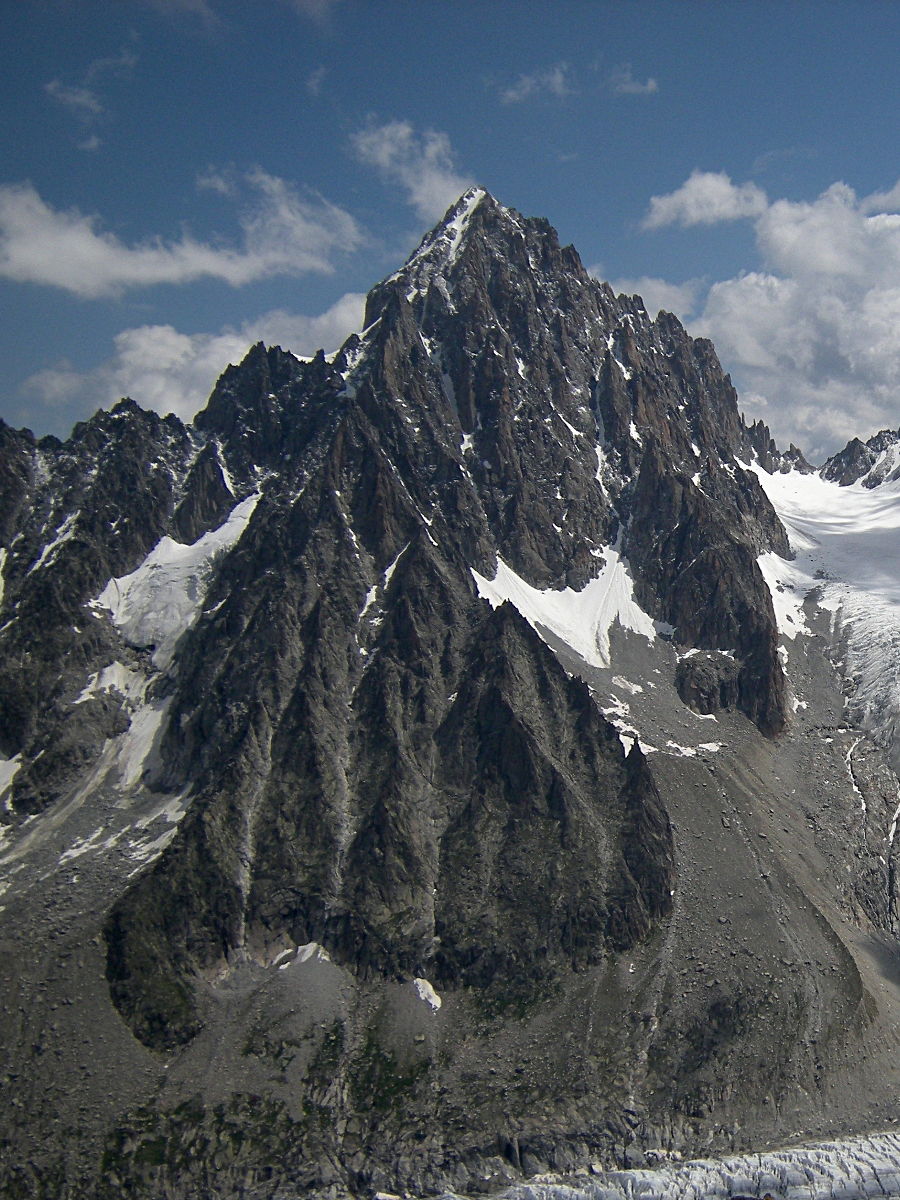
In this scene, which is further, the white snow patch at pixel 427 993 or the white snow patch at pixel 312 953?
the white snow patch at pixel 312 953

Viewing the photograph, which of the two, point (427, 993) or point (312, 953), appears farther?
point (312, 953)

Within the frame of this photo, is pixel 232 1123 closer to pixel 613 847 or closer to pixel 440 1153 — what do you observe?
pixel 440 1153

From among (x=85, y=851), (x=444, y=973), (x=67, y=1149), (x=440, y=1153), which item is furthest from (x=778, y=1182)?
(x=85, y=851)

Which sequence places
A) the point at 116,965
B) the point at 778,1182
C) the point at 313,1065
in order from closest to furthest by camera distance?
the point at 778,1182
the point at 313,1065
the point at 116,965

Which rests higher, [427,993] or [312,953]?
[312,953]

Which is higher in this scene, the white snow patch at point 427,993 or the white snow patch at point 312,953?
the white snow patch at point 312,953

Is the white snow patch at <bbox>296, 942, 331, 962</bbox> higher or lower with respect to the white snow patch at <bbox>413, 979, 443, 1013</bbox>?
higher

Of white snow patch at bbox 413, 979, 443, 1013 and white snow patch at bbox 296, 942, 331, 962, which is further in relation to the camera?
white snow patch at bbox 296, 942, 331, 962

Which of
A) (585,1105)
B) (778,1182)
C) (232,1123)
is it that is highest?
(232,1123)
